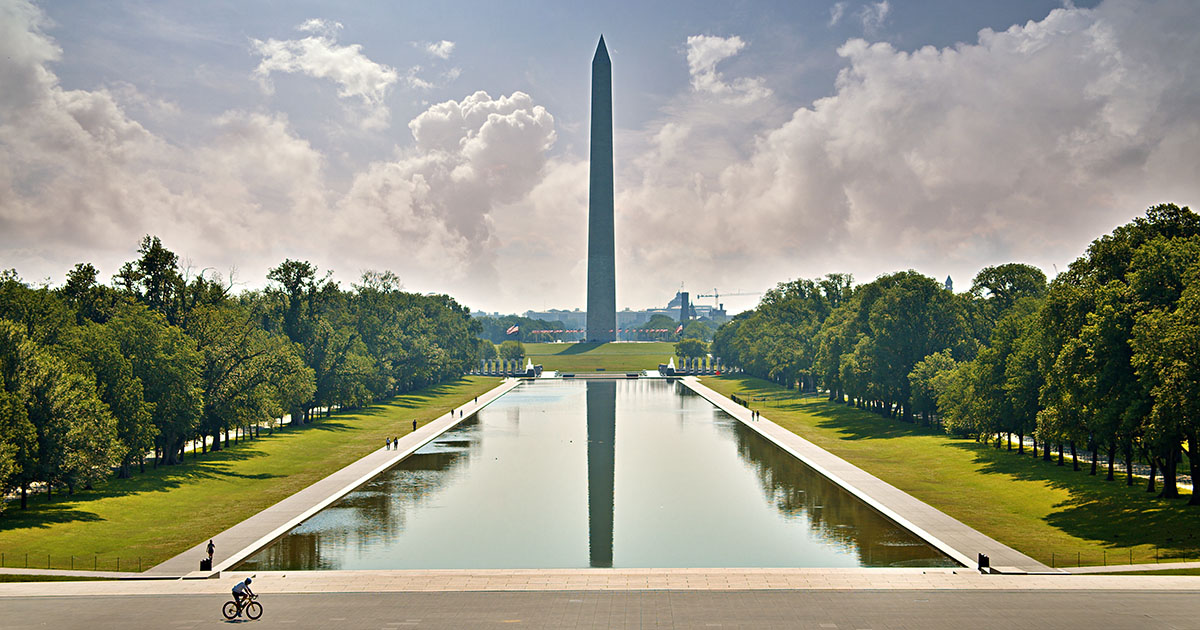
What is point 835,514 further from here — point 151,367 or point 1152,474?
point 151,367

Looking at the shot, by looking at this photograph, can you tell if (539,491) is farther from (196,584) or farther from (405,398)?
(405,398)

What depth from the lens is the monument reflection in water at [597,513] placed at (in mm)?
29453

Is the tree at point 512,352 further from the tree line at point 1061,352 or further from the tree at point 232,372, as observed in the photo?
the tree at point 232,372

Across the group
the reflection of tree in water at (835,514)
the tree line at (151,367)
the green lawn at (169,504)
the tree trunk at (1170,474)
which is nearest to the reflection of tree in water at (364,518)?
the green lawn at (169,504)

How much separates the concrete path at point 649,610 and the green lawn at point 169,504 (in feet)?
20.1

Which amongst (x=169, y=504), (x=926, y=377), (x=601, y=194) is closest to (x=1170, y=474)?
(x=926, y=377)

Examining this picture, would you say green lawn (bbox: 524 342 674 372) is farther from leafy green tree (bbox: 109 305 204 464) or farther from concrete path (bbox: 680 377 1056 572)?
leafy green tree (bbox: 109 305 204 464)

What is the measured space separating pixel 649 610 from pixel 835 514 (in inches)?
601

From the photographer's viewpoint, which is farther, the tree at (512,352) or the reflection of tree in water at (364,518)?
the tree at (512,352)

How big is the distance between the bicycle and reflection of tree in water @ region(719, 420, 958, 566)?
711 inches

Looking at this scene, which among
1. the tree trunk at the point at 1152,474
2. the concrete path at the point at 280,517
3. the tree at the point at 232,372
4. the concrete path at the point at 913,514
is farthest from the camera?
the tree at the point at 232,372

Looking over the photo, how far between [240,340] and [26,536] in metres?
25.9

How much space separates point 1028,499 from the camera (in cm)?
3875

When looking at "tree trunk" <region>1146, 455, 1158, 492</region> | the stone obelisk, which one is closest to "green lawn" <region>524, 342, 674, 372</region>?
the stone obelisk
